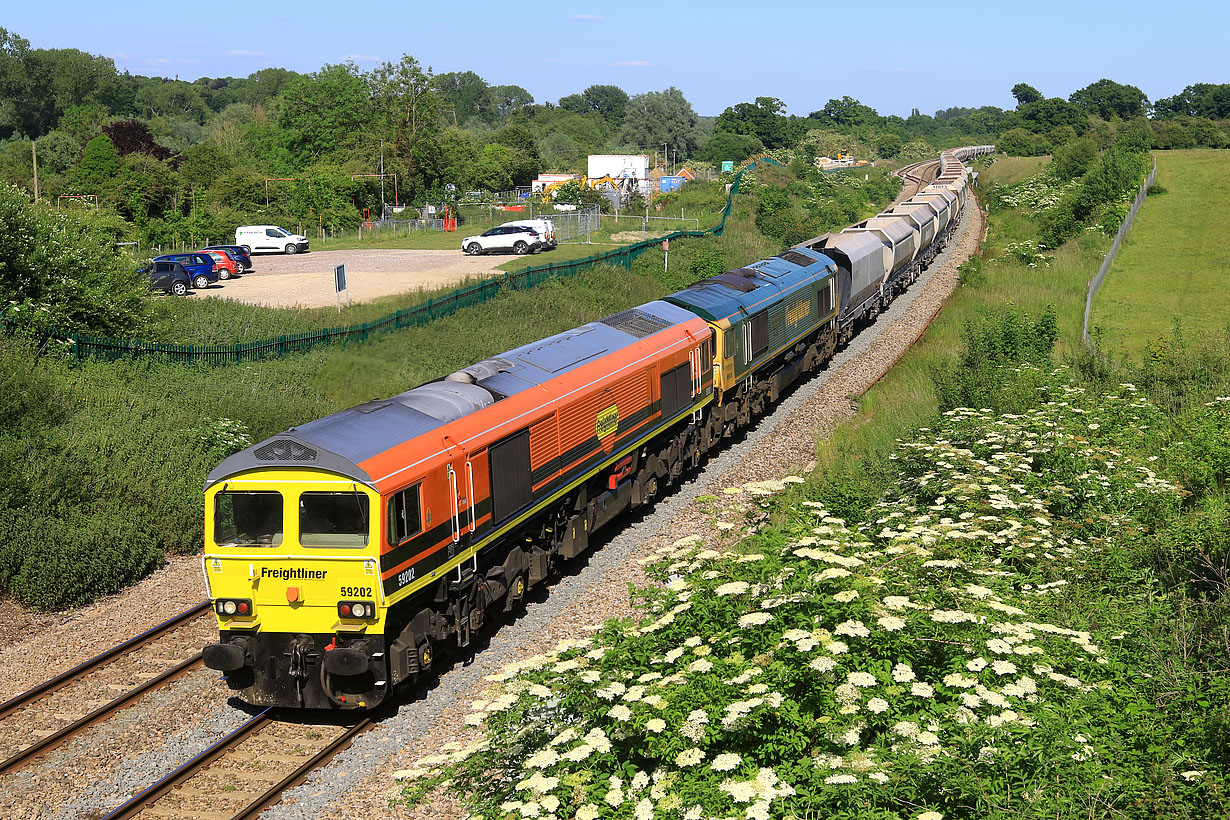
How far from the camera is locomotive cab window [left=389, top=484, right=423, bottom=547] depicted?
12781 mm

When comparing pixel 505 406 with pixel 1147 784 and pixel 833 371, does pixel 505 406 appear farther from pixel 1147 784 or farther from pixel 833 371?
pixel 833 371

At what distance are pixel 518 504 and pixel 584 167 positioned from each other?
110 metres

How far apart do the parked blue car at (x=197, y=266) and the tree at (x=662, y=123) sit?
412 ft

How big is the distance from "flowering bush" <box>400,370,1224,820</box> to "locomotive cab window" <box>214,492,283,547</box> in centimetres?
363

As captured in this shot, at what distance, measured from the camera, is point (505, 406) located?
627 inches

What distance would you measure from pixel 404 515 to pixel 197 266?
3379cm

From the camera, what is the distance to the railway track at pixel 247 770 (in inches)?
455

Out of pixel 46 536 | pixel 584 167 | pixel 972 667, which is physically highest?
pixel 584 167

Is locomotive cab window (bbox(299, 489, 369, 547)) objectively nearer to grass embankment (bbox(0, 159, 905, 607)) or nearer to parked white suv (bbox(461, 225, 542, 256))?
grass embankment (bbox(0, 159, 905, 607))

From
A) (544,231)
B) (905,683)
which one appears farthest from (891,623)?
(544,231)

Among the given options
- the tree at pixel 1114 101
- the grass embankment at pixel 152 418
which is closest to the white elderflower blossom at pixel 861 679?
the grass embankment at pixel 152 418

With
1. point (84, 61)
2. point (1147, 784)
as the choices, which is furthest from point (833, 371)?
point (84, 61)

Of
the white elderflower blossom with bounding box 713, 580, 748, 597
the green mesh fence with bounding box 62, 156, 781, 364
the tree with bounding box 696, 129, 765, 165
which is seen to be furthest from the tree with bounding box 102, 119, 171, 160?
the white elderflower blossom with bounding box 713, 580, 748, 597

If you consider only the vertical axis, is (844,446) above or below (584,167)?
below
